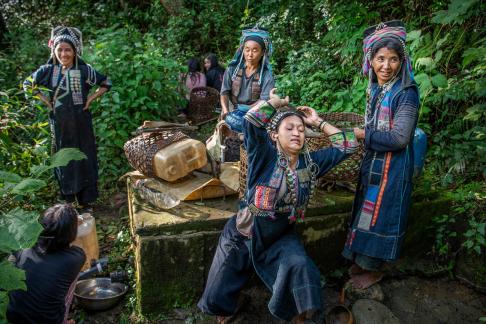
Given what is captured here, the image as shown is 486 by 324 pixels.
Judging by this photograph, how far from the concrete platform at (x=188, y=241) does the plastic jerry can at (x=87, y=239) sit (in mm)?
465

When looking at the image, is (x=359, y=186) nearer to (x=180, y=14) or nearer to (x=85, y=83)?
(x=85, y=83)

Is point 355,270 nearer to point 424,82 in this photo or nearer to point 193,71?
point 424,82

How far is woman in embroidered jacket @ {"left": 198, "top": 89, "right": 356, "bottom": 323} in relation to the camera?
2.61 m

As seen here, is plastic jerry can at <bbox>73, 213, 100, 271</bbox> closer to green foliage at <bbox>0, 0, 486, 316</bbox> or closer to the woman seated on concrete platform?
green foliage at <bbox>0, 0, 486, 316</bbox>

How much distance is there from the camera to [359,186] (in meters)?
3.23

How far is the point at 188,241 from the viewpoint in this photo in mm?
3229

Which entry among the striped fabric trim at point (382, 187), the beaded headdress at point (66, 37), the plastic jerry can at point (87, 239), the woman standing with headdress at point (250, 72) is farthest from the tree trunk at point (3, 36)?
the striped fabric trim at point (382, 187)

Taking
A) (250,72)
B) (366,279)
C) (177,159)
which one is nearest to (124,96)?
(250,72)

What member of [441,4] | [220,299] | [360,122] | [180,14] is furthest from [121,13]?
[220,299]

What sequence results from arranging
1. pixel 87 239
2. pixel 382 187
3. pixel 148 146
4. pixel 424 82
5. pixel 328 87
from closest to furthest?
1. pixel 382 187
2. pixel 87 239
3. pixel 148 146
4. pixel 424 82
5. pixel 328 87

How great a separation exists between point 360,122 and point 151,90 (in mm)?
3227

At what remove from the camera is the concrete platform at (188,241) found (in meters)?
3.18

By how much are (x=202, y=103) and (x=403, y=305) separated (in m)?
5.27

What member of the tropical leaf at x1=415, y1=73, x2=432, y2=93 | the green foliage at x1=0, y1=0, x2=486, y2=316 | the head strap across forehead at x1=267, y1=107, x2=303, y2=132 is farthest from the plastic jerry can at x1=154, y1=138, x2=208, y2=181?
the tropical leaf at x1=415, y1=73, x2=432, y2=93
